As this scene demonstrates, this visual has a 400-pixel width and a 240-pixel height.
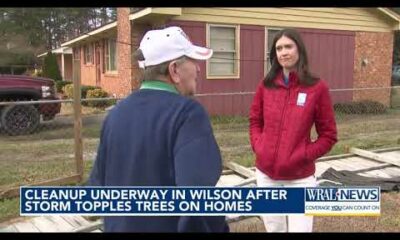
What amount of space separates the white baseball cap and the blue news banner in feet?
1.65

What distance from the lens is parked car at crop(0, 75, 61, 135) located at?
29.0ft

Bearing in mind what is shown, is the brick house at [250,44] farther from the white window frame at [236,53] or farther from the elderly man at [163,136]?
the elderly man at [163,136]

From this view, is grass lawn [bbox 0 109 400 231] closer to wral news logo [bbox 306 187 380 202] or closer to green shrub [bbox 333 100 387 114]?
wral news logo [bbox 306 187 380 202]

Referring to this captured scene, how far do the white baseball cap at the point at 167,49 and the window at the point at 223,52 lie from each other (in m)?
10.4

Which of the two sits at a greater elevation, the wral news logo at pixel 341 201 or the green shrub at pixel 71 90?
the green shrub at pixel 71 90

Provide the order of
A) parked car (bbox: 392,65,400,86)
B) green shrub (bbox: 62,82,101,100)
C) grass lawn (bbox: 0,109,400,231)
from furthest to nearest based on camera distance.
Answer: parked car (bbox: 392,65,400,86)
green shrub (bbox: 62,82,101,100)
grass lawn (bbox: 0,109,400,231)

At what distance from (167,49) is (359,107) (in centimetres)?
1326

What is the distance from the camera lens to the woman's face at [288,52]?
284 centimetres

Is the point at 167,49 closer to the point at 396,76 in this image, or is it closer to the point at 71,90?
the point at 71,90

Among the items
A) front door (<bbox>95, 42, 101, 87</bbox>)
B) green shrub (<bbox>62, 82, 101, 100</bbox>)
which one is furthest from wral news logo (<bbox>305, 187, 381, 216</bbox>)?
front door (<bbox>95, 42, 101, 87</bbox>)

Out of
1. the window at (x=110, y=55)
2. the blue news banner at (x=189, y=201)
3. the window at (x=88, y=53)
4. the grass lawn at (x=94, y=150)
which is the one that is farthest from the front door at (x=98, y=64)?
the blue news banner at (x=189, y=201)
